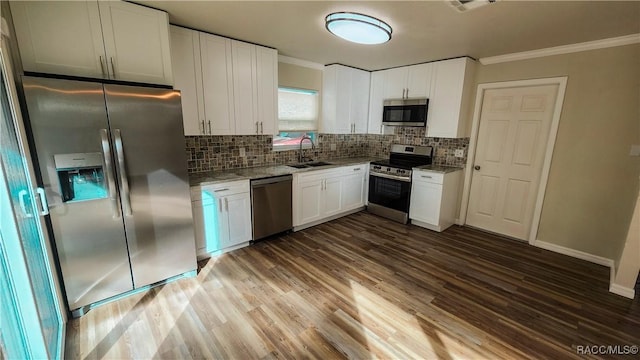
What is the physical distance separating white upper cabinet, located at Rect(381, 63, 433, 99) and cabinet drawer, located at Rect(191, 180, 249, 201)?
111 inches

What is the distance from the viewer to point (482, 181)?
388 centimetres

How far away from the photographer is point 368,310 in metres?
2.22

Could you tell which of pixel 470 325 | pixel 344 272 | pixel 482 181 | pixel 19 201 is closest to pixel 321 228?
pixel 344 272

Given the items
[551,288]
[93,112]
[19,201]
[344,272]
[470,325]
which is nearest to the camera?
[19,201]

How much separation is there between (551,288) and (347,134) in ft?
11.3

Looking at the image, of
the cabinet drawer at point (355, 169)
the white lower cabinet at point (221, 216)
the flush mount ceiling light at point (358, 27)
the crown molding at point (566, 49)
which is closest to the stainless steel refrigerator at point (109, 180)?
the white lower cabinet at point (221, 216)

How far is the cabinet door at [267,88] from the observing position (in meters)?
3.26

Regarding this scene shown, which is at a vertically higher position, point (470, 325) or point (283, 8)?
point (283, 8)

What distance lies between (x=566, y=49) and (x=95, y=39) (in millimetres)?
4653

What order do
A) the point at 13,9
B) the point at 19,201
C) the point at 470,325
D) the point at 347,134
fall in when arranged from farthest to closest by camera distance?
the point at 347,134 < the point at 470,325 < the point at 13,9 < the point at 19,201

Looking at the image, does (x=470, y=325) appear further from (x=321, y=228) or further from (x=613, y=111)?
(x=613, y=111)

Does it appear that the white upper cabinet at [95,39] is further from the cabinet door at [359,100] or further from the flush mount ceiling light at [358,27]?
the cabinet door at [359,100]

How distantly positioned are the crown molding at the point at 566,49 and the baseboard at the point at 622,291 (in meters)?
2.42

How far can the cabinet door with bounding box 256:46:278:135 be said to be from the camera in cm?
326
